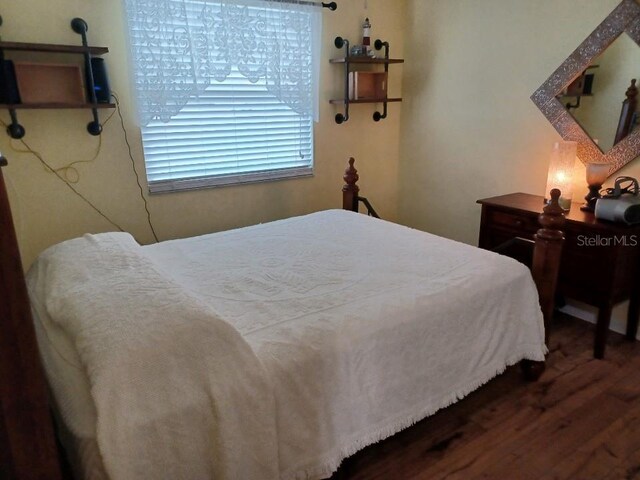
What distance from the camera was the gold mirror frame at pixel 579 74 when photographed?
7.88ft

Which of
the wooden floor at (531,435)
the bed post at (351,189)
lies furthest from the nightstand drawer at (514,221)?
the bed post at (351,189)

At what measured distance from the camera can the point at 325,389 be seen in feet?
4.66

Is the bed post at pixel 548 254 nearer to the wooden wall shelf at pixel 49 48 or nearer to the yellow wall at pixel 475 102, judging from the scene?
the yellow wall at pixel 475 102

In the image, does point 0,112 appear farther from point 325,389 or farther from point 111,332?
point 325,389

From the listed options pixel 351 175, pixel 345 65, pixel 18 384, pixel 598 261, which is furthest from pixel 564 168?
pixel 18 384

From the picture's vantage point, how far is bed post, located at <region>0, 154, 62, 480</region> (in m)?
0.63

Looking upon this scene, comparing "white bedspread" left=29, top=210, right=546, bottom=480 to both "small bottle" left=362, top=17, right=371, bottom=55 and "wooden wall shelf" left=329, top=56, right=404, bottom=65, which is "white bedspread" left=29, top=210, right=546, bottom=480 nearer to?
"wooden wall shelf" left=329, top=56, right=404, bottom=65

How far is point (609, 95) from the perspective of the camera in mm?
2541

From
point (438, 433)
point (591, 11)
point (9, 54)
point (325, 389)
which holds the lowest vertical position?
point (438, 433)

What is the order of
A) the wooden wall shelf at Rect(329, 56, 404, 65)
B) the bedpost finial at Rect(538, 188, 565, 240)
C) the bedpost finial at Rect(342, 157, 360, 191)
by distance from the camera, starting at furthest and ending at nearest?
the wooden wall shelf at Rect(329, 56, 404, 65) → the bedpost finial at Rect(342, 157, 360, 191) → the bedpost finial at Rect(538, 188, 565, 240)

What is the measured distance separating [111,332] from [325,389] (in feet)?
2.19

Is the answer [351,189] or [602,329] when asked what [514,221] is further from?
[351,189]

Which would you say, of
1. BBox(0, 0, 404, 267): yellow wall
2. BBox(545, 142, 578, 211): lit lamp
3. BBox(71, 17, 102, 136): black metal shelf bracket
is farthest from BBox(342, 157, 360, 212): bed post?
BBox(71, 17, 102, 136): black metal shelf bracket

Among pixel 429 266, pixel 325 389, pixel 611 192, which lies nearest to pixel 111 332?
pixel 325 389
